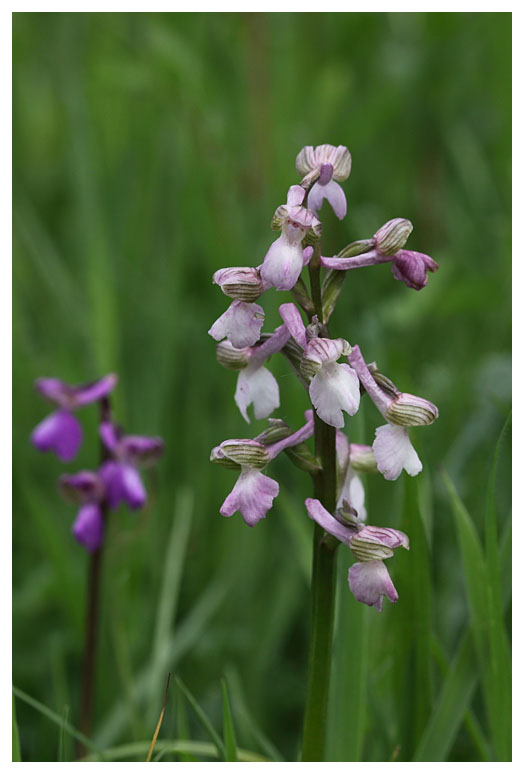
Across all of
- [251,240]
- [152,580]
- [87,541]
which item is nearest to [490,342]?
Result: [251,240]

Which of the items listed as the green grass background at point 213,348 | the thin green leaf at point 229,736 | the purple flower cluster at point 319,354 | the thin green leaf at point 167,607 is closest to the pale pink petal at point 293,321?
the purple flower cluster at point 319,354

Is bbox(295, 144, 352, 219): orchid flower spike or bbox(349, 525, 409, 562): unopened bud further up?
bbox(295, 144, 352, 219): orchid flower spike

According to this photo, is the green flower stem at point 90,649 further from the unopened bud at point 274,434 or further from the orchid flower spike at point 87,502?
the unopened bud at point 274,434

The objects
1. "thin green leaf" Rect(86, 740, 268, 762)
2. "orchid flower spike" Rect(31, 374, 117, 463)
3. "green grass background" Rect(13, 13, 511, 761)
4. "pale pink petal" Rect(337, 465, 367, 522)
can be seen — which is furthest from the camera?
"orchid flower spike" Rect(31, 374, 117, 463)

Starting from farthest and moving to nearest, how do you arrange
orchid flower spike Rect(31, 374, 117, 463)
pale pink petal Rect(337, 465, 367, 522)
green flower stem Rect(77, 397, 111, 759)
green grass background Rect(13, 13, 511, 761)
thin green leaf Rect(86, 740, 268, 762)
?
orchid flower spike Rect(31, 374, 117, 463) → green flower stem Rect(77, 397, 111, 759) → green grass background Rect(13, 13, 511, 761) → thin green leaf Rect(86, 740, 268, 762) → pale pink petal Rect(337, 465, 367, 522)

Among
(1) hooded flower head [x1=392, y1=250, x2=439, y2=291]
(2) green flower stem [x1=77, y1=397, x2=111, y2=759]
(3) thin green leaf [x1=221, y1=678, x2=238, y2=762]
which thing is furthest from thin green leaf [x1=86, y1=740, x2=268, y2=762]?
(1) hooded flower head [x1=392, y1=250, x2=439, y2=291]

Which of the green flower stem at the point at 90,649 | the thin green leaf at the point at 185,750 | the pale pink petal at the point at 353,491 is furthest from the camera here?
the green flower stem at the point at 90,649

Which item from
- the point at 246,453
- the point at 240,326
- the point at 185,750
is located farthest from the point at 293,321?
the point at 185,750

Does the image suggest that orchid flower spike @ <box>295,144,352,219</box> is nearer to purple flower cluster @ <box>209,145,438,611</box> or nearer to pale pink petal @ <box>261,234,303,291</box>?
purple flower cluster @ <box>209,145,438,611</box>
